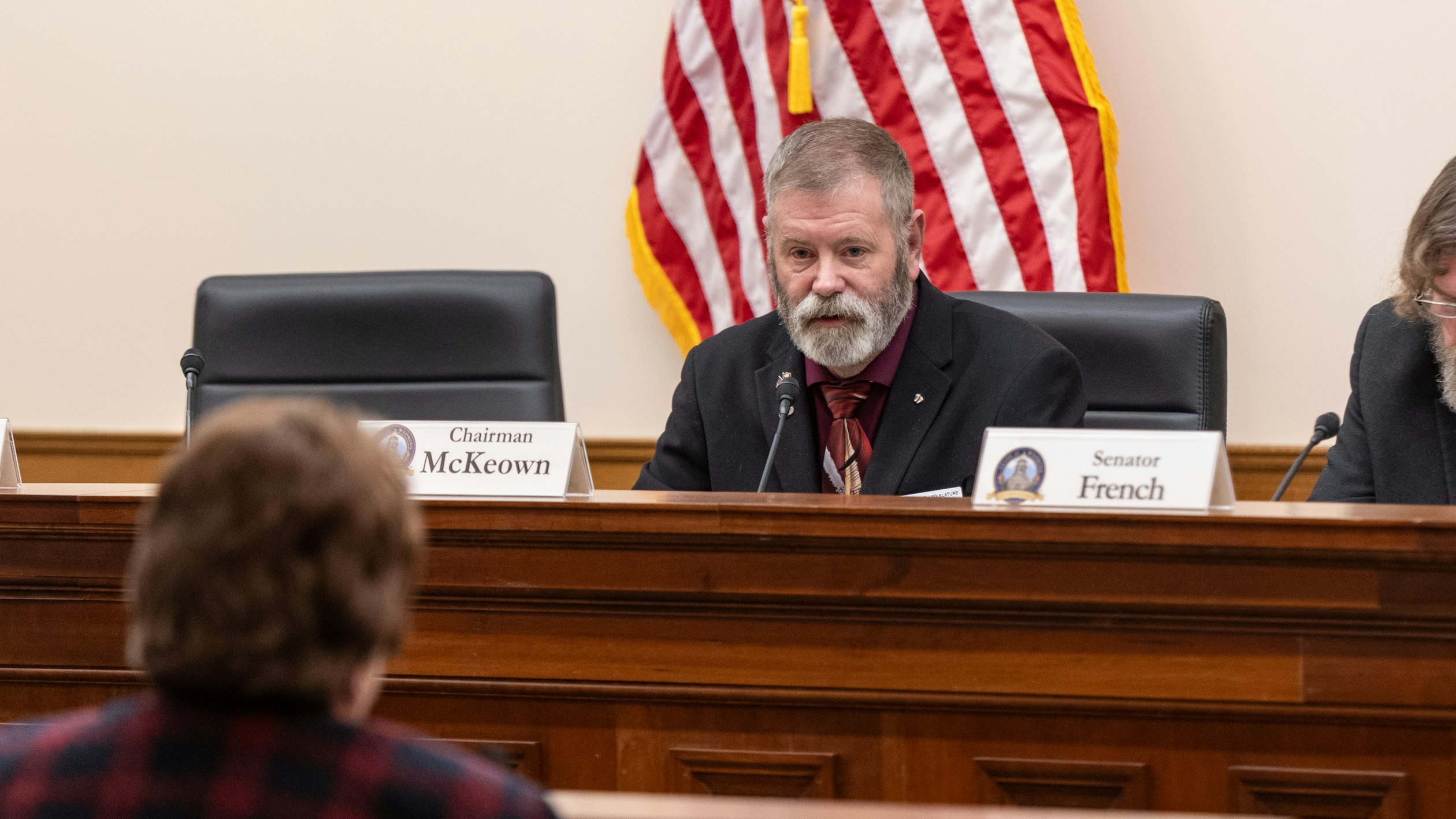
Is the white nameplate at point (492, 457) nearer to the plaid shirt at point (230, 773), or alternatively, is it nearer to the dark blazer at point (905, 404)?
the dark blazer at point (905, 404)

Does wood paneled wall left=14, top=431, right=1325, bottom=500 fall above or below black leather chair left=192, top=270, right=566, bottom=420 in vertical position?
below

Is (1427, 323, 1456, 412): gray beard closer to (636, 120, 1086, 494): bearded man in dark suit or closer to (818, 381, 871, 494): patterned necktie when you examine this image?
(636, 120, 1086, 494): bearded man in dark suit

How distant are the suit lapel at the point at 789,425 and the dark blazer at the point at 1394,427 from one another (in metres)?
0.80

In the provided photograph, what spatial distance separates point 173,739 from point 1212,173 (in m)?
2.98

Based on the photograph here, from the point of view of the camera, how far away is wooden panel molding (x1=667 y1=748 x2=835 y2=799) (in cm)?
131

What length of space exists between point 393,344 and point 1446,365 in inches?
66.8

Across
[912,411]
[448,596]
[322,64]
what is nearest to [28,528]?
[448,596]

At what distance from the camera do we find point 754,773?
132cm

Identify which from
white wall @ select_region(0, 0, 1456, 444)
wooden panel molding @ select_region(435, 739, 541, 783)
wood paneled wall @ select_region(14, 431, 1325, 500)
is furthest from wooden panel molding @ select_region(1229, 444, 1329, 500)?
wooden panel molding @ select_region(435, 739, 541, 783)

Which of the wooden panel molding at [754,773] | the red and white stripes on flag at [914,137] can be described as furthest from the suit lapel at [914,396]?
the red and white stripes on flag at [914,137]

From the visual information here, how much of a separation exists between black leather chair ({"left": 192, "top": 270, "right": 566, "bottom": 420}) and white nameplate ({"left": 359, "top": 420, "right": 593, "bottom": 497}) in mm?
897

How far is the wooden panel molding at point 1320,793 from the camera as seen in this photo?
1.22m

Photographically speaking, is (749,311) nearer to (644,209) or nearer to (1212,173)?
(644,209)

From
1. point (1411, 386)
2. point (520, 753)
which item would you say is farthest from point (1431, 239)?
point (520, 753)
